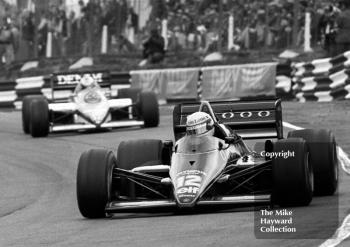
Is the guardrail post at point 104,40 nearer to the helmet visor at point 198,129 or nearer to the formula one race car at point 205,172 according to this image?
the formula one race car at point 205,172

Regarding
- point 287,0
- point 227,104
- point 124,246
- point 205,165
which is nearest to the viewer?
point 124,246

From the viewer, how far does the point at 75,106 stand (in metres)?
21.8

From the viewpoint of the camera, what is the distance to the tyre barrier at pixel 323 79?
2373 cm

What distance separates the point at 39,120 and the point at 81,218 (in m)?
10.7

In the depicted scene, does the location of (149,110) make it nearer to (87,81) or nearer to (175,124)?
(87,81)

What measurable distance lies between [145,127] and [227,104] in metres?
9.30

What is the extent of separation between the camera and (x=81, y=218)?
34.8ft

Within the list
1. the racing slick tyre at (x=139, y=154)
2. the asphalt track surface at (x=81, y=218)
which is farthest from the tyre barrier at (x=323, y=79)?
the racing slick tyre at (x=139, y=154)

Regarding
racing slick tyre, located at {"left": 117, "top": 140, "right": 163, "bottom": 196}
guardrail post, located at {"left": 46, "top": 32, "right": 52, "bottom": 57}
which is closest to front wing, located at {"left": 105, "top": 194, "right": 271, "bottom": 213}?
racing slick tyre, located at {"left": 117, "top": 140, "right": 163, "bottom": 196}

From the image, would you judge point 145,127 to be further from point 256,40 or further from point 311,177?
point 311,177

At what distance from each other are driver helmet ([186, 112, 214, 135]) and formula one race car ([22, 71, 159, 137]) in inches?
413

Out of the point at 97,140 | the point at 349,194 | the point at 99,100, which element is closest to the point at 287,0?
the point at 99,100

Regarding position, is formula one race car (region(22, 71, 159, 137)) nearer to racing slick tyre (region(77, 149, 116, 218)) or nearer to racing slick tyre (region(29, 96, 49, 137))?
racing slick tyre (region(29, 96, 49, 137))

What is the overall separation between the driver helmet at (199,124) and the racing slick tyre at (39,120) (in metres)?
10.5
